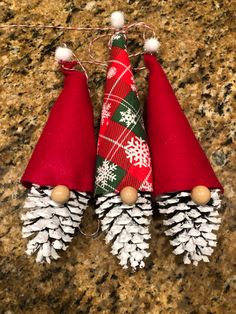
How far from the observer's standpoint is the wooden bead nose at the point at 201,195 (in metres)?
0.52

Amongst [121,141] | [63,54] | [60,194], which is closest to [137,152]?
[121,141]

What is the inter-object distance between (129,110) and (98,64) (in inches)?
7.1

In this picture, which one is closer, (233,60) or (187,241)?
(187,241)

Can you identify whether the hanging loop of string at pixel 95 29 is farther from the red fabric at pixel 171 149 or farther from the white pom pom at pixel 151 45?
the red fabric at pixel 171 149

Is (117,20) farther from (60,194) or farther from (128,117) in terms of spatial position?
(60,194)

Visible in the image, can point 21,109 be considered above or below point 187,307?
above

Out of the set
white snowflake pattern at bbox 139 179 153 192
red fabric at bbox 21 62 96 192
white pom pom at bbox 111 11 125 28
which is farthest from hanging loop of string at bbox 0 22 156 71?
white snowflake pattern at bbox 139 179 153 192

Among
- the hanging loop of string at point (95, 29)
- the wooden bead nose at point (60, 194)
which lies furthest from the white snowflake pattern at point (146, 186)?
the hanging loop of string at point (95, 29)

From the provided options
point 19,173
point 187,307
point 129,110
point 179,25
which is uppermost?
point 179,25

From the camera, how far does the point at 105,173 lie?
576 millimetres

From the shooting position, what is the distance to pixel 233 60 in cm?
73

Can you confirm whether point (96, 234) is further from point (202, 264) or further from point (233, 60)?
point (233, 60)

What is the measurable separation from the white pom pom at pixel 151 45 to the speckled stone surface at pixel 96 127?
0.15 feet

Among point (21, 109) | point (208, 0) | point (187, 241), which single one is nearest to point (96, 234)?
point (187, 241)
